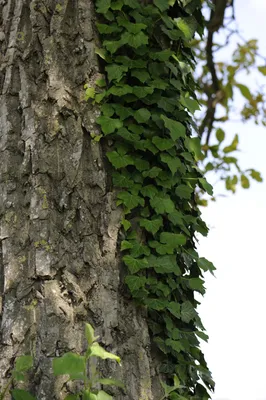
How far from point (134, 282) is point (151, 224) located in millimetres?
269

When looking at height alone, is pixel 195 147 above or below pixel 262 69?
below

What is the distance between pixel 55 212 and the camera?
2580 mm

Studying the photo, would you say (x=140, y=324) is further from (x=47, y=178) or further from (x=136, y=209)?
(x=47, y=178)

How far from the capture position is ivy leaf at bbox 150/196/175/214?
273 centimetres

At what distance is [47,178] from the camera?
2625mm

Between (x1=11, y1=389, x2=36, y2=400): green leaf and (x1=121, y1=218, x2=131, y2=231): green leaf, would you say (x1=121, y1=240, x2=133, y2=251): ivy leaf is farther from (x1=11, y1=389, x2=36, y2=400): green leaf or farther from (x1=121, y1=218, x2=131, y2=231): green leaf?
(x1=11, y1=389, x2=36, y2=400): green leaf

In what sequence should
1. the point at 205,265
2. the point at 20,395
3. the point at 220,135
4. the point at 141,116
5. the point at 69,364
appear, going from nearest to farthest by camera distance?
the point at 69,364, the point at 20,395, the point at 141,116, the point at 205,265, the point at 220,135

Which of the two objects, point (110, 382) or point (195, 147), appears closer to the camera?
point (110, 382)

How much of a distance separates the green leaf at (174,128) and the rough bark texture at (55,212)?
0.32m

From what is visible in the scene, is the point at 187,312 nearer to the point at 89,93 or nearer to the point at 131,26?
the point at 89,93

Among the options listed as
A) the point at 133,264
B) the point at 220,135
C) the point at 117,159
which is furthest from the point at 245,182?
the point at 133,264

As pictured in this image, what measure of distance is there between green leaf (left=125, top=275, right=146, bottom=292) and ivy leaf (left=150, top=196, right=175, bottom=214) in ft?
1.02

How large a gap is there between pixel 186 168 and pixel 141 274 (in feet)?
1.96

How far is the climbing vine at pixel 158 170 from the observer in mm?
2674
